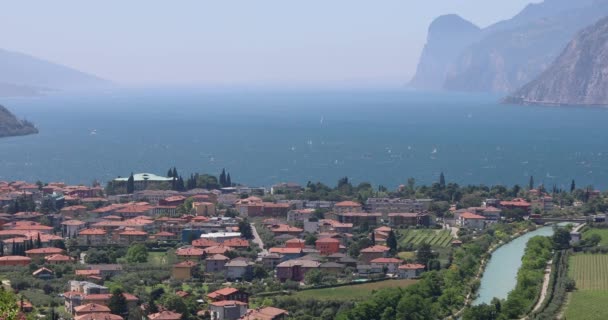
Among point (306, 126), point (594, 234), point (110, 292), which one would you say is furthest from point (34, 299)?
point (306, 126)

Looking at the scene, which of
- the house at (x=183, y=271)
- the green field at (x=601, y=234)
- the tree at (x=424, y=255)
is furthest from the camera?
the green field at (x=601, y=234)

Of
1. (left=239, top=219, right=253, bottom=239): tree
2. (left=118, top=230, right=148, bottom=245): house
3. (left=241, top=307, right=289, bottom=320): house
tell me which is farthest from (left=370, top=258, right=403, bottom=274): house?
(left=118, top=230, right=148, bottom=245): house

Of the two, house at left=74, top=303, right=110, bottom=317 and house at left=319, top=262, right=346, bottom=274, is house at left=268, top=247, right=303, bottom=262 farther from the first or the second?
house at left=74, top=303, right=110, bottom=317

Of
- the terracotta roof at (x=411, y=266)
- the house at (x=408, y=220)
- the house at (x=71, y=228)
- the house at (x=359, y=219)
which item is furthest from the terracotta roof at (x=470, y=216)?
the house at (x=71, y=228)

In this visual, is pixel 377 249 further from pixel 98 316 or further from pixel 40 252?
pixel 98 316

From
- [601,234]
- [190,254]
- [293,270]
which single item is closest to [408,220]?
[601,234]

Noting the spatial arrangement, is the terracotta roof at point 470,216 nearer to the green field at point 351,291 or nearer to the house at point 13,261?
the green field at point 351,291

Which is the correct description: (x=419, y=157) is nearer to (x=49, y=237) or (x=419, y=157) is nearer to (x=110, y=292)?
(x=49, y=237)
